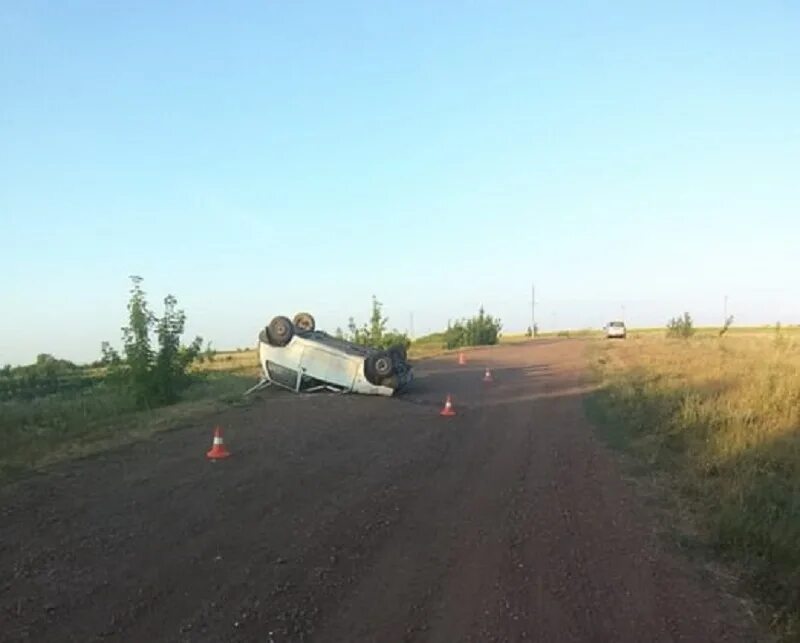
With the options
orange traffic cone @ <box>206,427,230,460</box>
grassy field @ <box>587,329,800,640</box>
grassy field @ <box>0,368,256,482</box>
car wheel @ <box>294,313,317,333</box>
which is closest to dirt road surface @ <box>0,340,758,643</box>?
orange traffic cone @ <box>206,427,230,460</box>

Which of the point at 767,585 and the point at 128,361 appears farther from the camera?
the point at 128,361

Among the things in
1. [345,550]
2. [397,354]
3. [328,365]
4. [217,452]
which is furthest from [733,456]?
[328,365]

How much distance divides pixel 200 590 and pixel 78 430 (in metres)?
9.20

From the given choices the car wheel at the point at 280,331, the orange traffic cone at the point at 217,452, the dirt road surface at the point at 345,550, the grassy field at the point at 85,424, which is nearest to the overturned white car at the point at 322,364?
the car wheel at the point at 280,331

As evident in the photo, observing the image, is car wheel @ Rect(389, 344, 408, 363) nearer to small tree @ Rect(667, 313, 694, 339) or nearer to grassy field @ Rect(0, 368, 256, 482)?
grassy field @ Rect(0, 368, 256, 482)

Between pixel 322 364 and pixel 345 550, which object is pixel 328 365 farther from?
pixel 345 550

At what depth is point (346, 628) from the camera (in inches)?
Answer: 203

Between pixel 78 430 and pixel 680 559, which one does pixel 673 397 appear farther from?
pixel 78 430

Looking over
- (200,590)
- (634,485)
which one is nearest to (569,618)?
(200,590)

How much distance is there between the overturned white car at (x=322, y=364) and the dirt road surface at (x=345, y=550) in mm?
6931

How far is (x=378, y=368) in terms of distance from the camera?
63.6ft

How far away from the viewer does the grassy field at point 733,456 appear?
6.69 meters

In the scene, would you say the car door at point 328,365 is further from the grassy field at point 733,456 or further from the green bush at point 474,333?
the green bush at point 474,333

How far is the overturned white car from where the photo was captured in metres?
19.5
